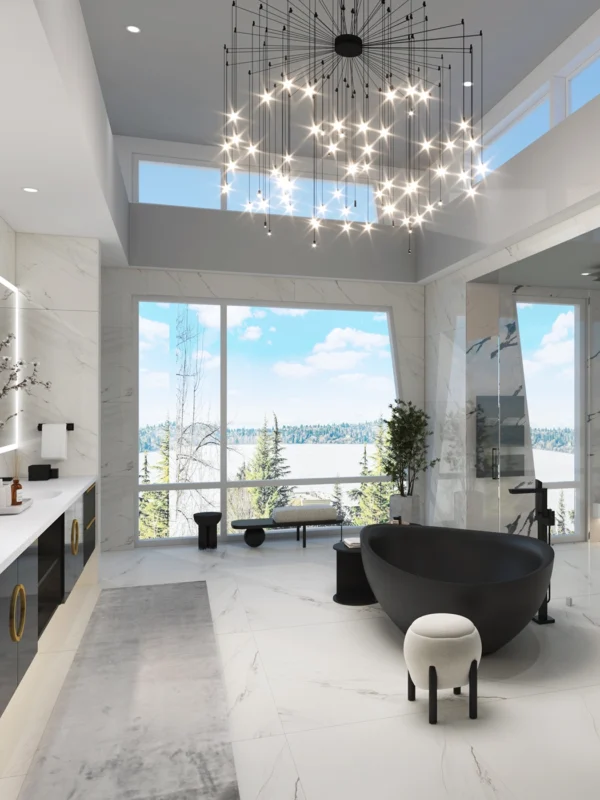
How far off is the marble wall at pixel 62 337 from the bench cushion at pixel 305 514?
2068 mm

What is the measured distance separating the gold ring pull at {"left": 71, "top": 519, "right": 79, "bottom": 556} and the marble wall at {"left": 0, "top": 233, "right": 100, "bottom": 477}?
3.07 feet

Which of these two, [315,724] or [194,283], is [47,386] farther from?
[315,724]

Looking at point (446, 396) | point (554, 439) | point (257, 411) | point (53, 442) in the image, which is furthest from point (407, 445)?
point (53, 442)

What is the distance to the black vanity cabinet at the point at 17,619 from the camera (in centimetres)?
228

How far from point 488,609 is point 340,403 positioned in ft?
13.0

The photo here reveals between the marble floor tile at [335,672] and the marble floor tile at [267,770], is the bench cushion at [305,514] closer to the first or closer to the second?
the marble floor tile at [335,672]

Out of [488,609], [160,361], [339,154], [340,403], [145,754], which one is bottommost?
[145,754]

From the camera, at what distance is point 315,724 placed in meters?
2.73

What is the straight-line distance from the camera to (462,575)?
162 inches

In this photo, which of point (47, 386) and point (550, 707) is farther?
point (47, 386)

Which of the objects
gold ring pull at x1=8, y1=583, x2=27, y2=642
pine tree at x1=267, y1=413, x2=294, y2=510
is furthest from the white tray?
pine tree at x1=267, y1=413, x2=294, y2=510

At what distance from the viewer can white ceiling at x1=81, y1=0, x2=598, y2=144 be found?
167 inches

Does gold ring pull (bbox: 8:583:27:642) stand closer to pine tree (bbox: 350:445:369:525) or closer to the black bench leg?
the black bench leg

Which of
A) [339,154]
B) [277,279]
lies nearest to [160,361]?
[277,279]
